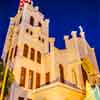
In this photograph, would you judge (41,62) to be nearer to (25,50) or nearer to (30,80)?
(25,50)

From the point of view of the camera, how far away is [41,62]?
84.8 feet

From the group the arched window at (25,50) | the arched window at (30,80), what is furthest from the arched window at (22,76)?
the arched window at (25,50)

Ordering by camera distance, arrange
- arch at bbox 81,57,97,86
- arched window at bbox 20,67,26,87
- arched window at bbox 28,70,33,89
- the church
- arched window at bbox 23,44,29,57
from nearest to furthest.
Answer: the church
arched window at bbox 20,67,26,87
arched window at bbox 28,70,33,89
arched window at bbox 23,44,29,57
arch at bbox 81,57,97,86

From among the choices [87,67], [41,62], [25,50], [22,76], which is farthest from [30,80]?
[87,67]

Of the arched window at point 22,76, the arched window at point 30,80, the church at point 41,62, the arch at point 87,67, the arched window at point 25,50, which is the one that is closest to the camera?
the church at point 41,62

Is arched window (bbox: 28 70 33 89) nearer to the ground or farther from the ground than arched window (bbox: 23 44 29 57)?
nearer to the ground

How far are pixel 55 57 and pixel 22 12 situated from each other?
980cm

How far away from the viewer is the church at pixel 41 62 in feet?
67.3

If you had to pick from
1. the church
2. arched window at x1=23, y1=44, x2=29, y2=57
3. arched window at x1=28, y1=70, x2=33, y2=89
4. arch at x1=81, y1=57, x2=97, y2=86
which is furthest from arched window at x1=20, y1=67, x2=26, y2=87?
arch at x1=81, y1=57, x2=97, y2=86

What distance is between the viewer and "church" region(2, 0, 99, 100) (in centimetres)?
2052

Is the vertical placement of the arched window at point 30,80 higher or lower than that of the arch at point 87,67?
lower

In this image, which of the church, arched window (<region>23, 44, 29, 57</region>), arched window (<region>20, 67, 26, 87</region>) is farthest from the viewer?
arched window (<region>23, 44, 29, 57</region>)

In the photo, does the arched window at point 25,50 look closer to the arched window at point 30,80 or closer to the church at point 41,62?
the church at point 41,62

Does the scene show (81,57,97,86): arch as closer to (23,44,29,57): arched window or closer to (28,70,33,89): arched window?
(28,70,33,89): arched window
